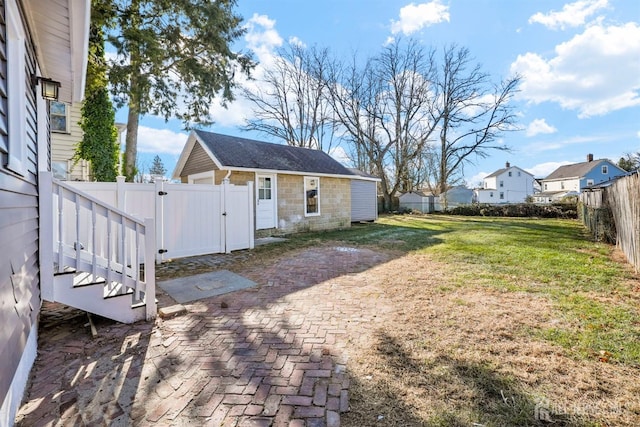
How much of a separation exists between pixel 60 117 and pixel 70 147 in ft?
3.86

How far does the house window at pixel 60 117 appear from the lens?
34.4 feet

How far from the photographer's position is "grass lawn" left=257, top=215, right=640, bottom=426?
1.90 m

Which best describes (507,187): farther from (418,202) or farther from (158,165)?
(158,165)

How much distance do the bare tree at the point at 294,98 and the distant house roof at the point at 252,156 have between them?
1191 centimetres

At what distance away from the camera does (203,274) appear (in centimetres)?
551

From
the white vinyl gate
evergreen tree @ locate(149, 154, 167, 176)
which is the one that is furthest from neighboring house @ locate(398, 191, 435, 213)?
evergreen tree @ locate(149, 154, 167, 176)

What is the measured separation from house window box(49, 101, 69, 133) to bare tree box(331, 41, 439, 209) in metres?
18.8

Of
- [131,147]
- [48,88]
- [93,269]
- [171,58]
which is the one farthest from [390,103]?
[93,269]

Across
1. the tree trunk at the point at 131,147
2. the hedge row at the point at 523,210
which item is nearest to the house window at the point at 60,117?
the tree trunk at the point at 131,147

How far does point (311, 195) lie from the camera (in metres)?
12.3

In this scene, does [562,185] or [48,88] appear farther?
[562,185]

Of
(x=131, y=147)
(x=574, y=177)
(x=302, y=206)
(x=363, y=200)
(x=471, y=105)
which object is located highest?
(x=471, y=105)

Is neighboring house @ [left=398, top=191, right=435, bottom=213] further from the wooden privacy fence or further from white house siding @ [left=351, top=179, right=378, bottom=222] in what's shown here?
the wooden privacy fence

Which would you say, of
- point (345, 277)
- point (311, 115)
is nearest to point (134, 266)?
point (345, 277)
